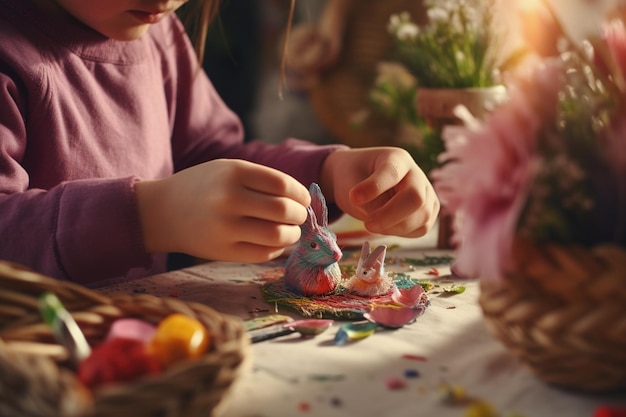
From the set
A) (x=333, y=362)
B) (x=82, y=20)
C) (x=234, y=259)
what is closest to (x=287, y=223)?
(x=234, y=259)

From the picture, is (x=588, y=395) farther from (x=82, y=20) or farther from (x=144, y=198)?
(x=82, y=20)

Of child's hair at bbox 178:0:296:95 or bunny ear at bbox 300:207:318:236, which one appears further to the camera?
child's hair at bbox 178:0:296:95

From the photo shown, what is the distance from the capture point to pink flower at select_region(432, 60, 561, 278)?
1.50ft

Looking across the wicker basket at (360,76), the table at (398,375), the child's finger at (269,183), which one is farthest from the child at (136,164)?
the wicker basket at (360,76)

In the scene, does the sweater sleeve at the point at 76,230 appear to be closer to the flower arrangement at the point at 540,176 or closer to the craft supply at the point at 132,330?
the craft supply at the point at 132,330

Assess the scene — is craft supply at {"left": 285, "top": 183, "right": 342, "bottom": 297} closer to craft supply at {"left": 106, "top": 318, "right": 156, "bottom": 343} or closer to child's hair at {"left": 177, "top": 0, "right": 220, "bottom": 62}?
craft supply at {"left": 106, "top": 318, "right": 156, "bottom": 343}

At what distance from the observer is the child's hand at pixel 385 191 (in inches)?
32.8

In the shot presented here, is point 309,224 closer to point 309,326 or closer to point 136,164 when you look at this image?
point 309,326

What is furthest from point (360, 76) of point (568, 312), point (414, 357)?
point (568, 312)

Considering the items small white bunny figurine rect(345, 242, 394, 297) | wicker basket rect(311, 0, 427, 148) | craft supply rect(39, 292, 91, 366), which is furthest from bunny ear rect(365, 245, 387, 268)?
wicker basket rect(311, 0, 427, 148)

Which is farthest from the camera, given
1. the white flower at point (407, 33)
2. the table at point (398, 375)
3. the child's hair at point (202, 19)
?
the white flower at point (407, 33)

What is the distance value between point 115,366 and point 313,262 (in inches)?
13.5

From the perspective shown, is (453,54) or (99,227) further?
(453,54)

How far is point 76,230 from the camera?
714 mm
